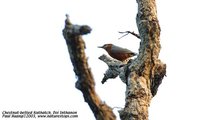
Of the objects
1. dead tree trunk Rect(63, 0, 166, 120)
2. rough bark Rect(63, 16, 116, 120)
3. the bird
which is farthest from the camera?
the bird

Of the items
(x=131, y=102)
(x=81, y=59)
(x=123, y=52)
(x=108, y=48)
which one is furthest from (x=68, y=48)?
(x=108, y=48)

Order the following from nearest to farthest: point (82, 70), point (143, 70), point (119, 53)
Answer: point (82, 70)
point (143, 70)
point (119, 53)

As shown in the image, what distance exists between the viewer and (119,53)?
7.60 meters

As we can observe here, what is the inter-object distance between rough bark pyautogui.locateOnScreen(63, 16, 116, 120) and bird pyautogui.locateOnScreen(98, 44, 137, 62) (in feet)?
12.0

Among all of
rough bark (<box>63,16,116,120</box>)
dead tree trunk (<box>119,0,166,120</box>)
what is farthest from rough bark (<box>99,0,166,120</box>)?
rough bark (<box>63,16,116,120</box>)

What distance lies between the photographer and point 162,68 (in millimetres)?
5895

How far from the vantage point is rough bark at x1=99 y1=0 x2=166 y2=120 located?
5398 mm

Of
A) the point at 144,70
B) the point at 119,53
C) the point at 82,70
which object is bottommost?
the point at 82,70

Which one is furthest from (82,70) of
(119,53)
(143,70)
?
(119,53)

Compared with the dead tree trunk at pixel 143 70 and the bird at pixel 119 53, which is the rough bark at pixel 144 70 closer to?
the dead tree trunk at pixel 143 70

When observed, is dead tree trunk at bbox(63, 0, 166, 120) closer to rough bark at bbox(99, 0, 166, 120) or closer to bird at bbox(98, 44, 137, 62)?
rough bark at bbox(99, 0, 166, 120)

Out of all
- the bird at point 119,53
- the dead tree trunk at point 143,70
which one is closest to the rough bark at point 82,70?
the dead tree trunk at point 143,70

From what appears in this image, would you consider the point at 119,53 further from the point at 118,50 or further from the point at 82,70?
the point at 82,70

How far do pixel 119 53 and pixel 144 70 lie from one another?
74.8 inches
